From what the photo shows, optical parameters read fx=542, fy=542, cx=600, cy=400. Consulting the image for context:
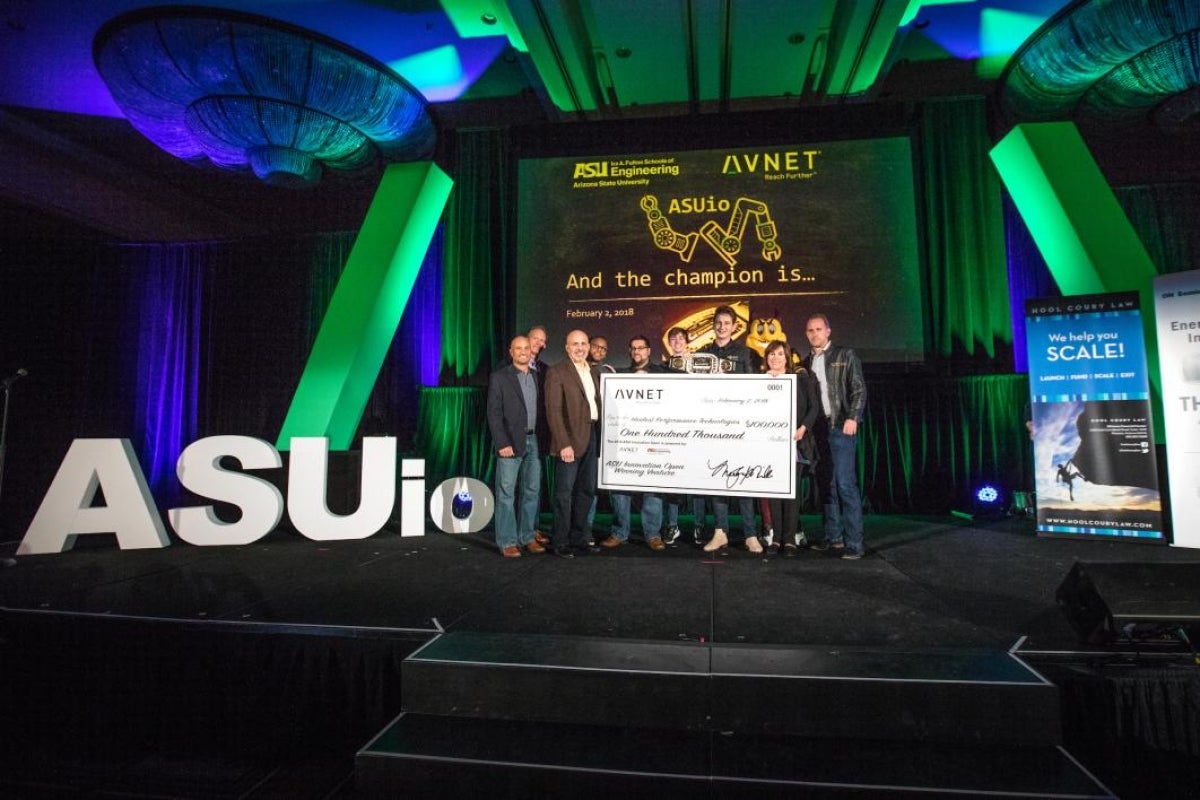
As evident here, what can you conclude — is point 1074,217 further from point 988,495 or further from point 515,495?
point 515,495

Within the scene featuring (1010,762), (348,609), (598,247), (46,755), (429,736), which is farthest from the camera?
(598,247)

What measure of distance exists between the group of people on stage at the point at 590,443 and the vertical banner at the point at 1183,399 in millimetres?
2282

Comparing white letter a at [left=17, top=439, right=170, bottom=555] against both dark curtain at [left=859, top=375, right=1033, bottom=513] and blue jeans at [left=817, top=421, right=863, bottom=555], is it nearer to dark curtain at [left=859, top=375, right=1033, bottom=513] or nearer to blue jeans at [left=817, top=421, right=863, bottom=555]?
blue jeans at [left=817, top=421, right=863, bottom=555]

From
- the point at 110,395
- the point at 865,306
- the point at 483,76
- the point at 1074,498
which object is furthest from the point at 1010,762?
the point at 110,395

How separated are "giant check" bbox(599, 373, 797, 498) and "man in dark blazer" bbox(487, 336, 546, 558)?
1.61ft

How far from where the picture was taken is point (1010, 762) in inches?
60.4

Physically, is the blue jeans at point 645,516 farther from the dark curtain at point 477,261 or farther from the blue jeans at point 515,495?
the dark curtain at point 477,261

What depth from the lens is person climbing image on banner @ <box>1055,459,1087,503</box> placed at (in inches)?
157

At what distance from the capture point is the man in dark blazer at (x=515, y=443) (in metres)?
3.63

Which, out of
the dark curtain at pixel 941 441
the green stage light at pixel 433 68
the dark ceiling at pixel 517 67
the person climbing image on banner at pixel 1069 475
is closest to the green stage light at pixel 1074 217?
the dark ceiling at pixel 517 67

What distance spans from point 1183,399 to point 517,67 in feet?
20.1

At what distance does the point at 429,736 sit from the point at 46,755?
71.8 inches

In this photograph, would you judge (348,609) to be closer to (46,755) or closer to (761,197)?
(46,755)

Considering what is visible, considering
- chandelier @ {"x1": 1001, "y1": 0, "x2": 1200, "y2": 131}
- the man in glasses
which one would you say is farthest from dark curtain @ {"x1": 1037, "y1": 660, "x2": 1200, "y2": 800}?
chandelier @ {"x1": 1001, "y1": 0, "x2": 1200, "y2": 131}
